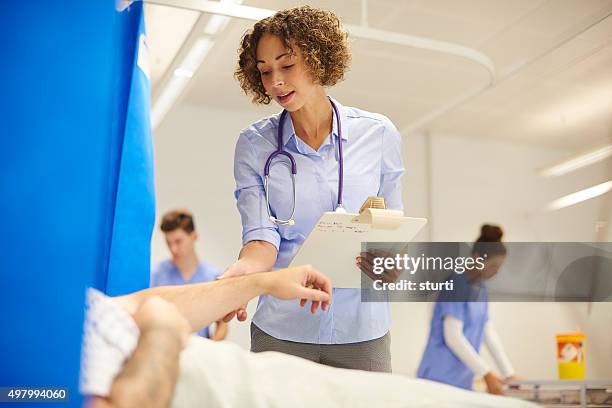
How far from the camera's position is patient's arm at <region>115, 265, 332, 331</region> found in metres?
1.09

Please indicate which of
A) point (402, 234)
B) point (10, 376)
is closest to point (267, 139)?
point (402, 234)

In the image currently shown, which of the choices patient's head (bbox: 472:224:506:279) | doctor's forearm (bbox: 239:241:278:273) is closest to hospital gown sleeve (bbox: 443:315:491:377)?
patient's head (bbox: 472:224:506:279)

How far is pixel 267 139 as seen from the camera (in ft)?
4.50

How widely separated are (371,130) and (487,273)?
14.0 inches

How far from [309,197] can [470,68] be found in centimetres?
178

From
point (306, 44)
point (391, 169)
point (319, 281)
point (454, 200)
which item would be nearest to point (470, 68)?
point (454, 200)

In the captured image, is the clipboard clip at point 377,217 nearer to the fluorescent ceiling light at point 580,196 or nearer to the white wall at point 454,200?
the white wall at point 454,200

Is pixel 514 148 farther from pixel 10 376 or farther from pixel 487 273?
pixel 10 376

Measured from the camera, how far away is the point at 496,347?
1.29 metres

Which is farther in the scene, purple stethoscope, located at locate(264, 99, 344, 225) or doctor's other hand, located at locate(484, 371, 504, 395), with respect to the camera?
purple stethoscope, located at locate(264, 99, 344, 225)

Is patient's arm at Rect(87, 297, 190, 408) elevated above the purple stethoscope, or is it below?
below

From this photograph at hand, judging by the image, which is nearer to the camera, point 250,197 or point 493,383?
point 493,383

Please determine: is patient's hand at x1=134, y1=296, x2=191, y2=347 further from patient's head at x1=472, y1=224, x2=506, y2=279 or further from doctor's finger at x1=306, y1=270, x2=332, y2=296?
patient's head at x1=472, y1=224, x2=506, y2=279

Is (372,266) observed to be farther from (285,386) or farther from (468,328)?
(285,386)
